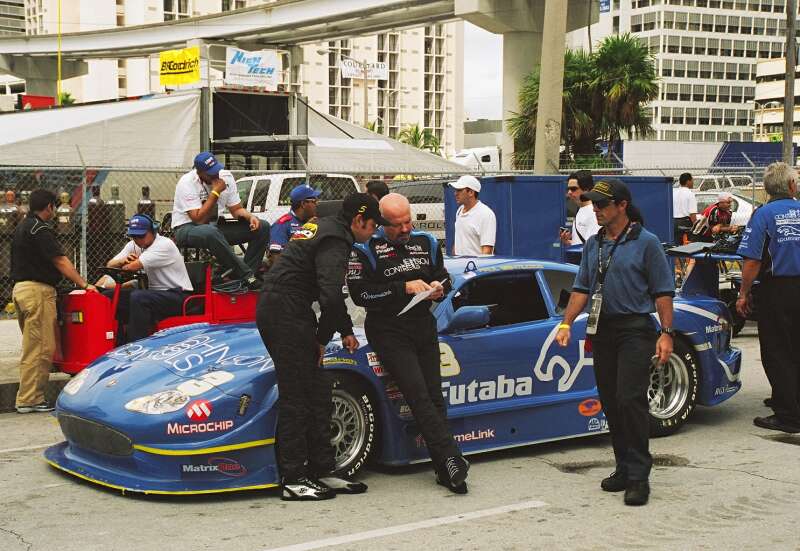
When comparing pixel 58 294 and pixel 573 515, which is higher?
pixel 58 294

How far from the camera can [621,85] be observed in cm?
3953

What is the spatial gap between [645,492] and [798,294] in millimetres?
2811

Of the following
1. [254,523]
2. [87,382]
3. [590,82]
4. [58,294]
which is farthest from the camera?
[590,82]

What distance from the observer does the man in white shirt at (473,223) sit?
32.9 feet

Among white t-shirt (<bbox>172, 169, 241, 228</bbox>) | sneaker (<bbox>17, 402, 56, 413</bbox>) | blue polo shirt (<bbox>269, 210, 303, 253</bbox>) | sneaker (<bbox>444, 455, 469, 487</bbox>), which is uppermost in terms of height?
white t-shirt (<bbox>172, 169, 241, 228</bbox>)

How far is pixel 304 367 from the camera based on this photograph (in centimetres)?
590

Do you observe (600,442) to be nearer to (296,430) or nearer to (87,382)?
(296,430)

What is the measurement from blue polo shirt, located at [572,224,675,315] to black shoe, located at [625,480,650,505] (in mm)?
971

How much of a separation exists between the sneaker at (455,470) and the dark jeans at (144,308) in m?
3.58

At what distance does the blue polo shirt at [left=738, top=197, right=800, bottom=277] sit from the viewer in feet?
25.8

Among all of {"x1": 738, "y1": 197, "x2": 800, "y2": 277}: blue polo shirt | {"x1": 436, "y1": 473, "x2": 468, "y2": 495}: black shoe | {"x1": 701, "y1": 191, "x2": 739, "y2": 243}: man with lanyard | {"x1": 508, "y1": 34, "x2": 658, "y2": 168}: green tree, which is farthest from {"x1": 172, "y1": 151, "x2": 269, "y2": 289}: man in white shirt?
{"x1": 508, "y1": 34, "x2": 658, "y2": 168}: green tree

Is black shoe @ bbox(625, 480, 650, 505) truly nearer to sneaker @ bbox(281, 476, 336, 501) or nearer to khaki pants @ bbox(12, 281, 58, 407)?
sneaker @ bbox(281, 476, 336, 501)

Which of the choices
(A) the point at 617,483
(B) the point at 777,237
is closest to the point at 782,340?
(B) the point at 777,237

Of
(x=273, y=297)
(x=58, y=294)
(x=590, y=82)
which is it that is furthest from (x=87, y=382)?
(x=590, y=82)
